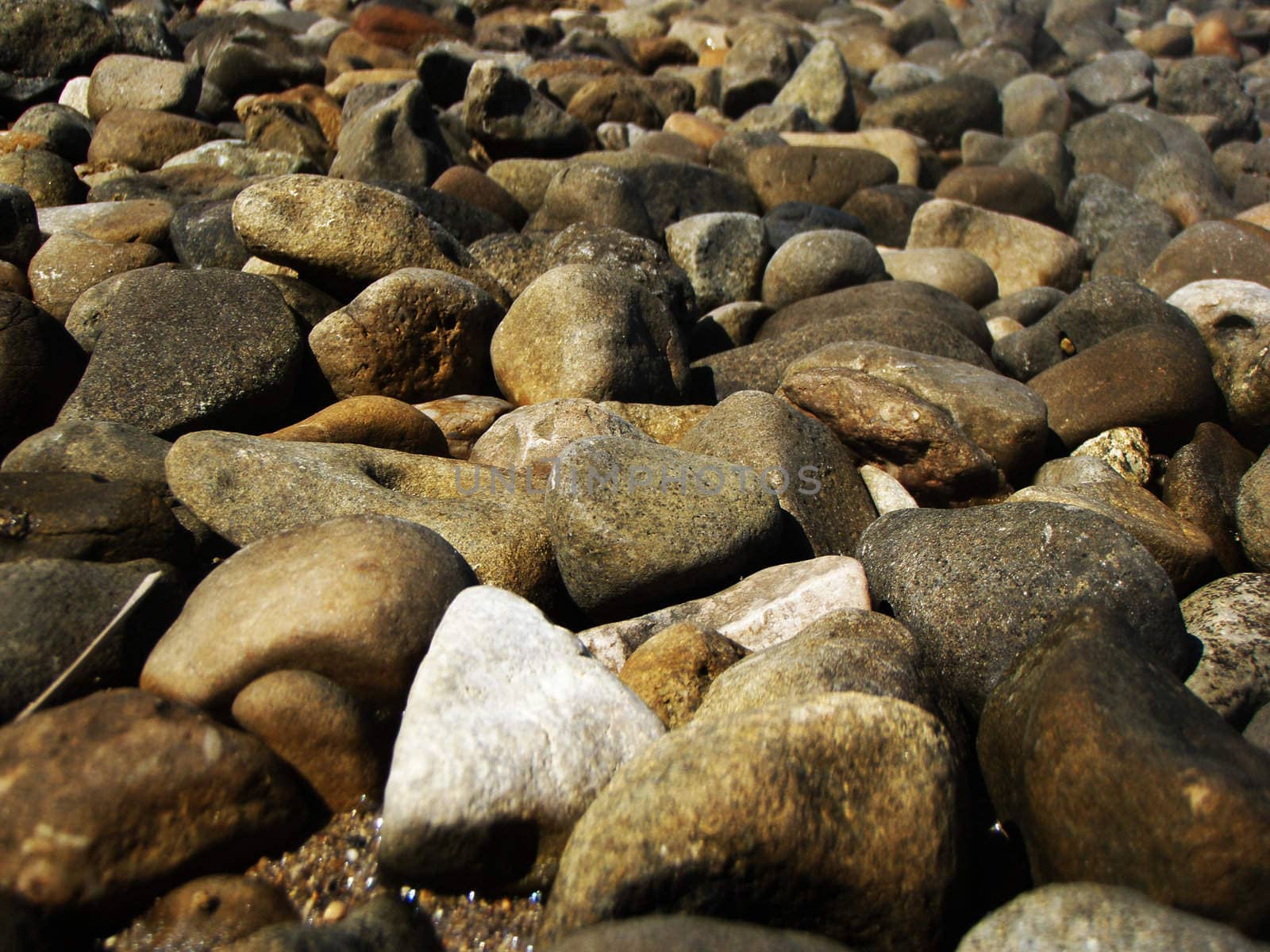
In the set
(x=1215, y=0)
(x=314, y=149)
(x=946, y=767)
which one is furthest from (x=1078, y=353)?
(x=1215, y=0)

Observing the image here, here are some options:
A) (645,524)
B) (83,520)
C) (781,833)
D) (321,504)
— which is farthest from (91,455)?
(781,833)

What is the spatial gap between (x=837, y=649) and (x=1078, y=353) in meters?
3.57

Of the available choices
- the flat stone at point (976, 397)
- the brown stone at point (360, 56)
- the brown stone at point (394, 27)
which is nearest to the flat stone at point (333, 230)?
Result: the flat stone at point (976, 397)

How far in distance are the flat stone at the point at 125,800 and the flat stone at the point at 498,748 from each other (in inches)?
14.7

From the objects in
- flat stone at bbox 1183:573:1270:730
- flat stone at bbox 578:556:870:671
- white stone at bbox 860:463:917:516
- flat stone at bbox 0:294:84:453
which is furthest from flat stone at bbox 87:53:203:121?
flat stone at bbox 1183:573:1270:730

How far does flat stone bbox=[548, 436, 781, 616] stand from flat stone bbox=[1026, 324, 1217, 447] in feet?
8.01

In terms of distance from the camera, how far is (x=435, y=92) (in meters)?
10.6

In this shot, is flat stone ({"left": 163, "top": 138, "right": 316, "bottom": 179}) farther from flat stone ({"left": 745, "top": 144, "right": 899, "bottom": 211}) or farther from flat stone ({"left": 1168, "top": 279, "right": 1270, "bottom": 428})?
flat stone ({"left": 1168, "top": 279, "right": 1270, "bottom": 428})

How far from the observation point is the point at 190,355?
4.54 meters

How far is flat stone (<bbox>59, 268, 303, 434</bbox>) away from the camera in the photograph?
4.41 metres

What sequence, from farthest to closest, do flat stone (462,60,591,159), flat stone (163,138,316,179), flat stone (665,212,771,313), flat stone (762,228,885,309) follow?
flat stone (462,60,591,159)
flat stone (163,138,316,179)
flat stone (665,212,771,313)
flat stone (762,228,885,309)

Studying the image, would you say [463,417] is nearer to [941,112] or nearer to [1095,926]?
[1095,926]

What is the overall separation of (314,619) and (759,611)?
5.03 ft

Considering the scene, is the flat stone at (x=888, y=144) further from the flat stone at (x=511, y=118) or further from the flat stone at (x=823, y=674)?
the flat stone at (x=823, y=674)
